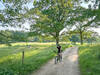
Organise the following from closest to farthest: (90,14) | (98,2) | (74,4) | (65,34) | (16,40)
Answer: (98,2) < (90,14) < (16,40) < (74,4) < (65,34)

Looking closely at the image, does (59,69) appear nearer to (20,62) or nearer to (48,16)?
(20,62)

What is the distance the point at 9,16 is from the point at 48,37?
2227 centimetres

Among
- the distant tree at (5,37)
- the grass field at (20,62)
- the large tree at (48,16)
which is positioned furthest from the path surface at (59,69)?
the large tree at (48,16)

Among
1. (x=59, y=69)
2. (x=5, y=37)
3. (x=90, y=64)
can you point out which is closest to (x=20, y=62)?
(x=5, y=37)

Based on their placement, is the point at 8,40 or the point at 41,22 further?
the point at 41,22

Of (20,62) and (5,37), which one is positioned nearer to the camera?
(5,37)

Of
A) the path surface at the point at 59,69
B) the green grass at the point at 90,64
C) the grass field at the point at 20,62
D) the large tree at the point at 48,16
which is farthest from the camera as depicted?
the large tree at the point at 48,16

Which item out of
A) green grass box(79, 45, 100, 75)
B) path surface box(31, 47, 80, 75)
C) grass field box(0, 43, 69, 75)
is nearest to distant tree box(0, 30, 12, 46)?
grass field box(0, 43, 69, 75)

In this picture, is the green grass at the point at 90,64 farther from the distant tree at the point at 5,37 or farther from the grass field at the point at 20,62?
the distant tree at the point at 5,37

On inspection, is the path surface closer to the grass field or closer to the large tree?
the grass field

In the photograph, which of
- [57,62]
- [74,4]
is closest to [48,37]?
[74,4]

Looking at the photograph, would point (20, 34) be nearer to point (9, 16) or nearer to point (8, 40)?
point (8, 40)

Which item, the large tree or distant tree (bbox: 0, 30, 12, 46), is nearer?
distant tree (bbox: 0, 30, 12, 46)

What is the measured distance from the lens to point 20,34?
9227 mm
